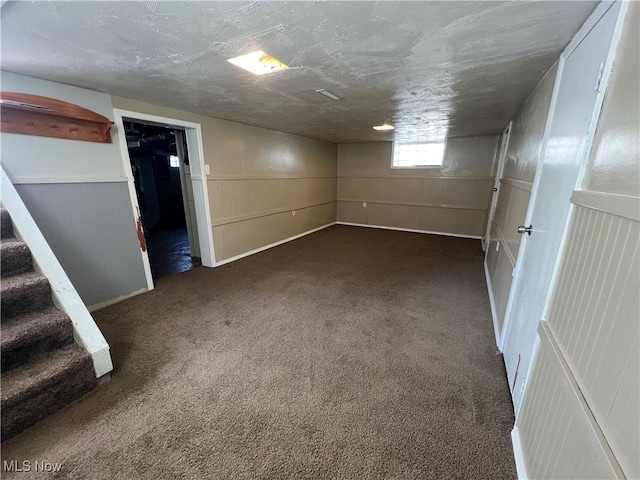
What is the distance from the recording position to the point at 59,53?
1.60 m

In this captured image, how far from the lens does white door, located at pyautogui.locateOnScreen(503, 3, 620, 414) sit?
1.03m

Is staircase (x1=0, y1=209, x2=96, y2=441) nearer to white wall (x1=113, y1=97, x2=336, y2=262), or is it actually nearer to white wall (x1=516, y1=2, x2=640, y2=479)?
white wall (x1=113, y1=97, x2=336, y2=262)

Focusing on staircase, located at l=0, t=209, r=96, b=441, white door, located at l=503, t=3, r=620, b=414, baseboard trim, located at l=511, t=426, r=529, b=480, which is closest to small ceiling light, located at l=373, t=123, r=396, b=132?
white door, located at l=503, t=3, r=620, b=414

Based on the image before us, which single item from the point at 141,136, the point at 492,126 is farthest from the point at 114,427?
the point at 492,126

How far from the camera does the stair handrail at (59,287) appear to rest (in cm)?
167

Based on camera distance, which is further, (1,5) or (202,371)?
(202,371)

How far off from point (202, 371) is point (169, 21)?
2.02 meters

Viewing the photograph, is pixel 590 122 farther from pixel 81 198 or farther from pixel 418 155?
pixel 418 155

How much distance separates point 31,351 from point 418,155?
6.31m

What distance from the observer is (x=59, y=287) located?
5.67ft

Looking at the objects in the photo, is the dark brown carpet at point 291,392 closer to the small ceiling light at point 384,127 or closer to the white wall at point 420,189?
the small ceiling light at point 384,127

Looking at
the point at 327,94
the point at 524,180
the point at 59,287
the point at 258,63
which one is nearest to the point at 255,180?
the point at 327,94

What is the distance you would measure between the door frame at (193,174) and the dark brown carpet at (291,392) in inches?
29.1

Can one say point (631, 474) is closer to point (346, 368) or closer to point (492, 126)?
point (346, 368)
